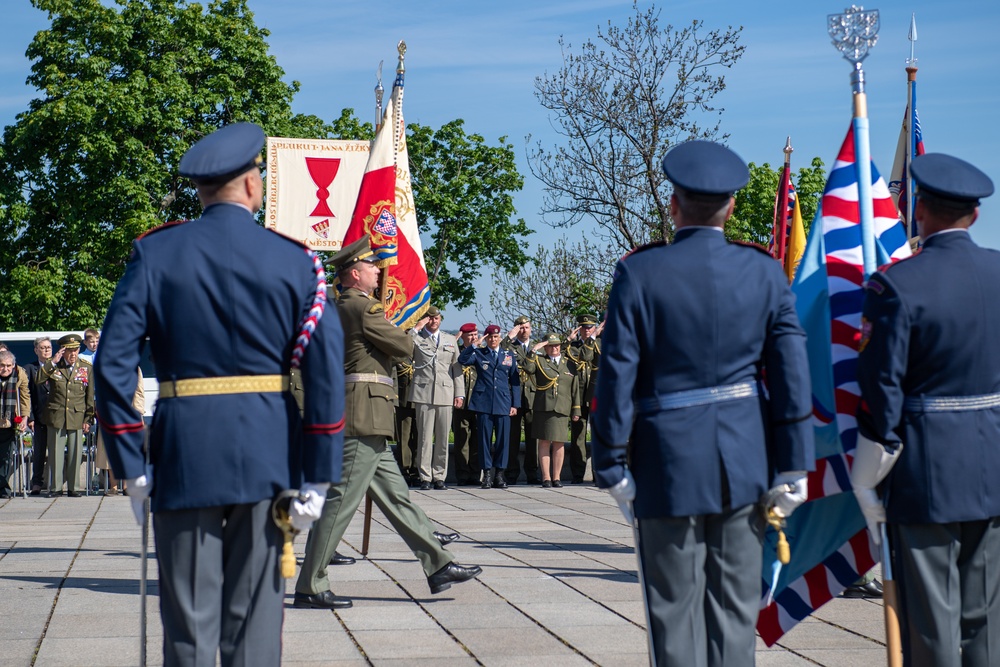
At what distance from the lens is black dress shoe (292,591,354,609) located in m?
7.42

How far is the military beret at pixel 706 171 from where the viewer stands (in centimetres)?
441

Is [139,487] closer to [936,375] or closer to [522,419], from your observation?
[936,375]

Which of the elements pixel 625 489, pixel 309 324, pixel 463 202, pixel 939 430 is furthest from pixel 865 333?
pixel 463 202

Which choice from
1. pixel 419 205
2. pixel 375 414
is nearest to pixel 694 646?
pixel 375 414

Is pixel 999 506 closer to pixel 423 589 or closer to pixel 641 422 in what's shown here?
pixel 641 422

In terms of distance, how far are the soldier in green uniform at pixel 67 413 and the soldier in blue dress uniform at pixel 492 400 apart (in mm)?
4681

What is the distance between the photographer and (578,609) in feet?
24.3

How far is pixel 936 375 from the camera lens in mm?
4492

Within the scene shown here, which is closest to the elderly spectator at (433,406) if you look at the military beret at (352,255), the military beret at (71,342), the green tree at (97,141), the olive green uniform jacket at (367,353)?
the military beret at (71,342)

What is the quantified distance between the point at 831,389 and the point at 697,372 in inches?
46.6

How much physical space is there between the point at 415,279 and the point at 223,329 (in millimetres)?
6122

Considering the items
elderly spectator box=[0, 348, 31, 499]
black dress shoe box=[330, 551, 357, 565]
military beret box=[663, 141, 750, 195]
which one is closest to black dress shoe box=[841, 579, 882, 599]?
black dress shoe box=[330, 551, 357, 565]

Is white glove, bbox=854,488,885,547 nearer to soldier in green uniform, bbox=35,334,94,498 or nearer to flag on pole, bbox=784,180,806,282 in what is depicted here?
flag on pole, bbox=784,180,806,282

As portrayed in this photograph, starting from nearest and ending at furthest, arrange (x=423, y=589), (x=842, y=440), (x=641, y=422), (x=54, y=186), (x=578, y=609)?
(x=641, y=422) → (x=842, y=440) → (x=578, y=609) → (x=423, y=589) → (x=54, y=186)
